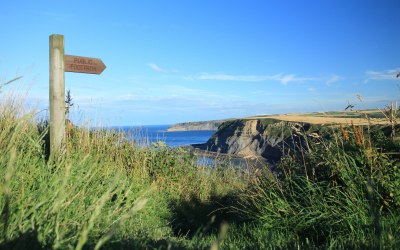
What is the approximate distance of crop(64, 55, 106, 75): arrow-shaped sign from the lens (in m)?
6.06

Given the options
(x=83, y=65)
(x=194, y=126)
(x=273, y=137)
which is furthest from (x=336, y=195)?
(x=194, y=126)

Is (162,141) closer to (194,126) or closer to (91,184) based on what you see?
(91,184)

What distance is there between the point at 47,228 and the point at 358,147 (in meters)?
4.04

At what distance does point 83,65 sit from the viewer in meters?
6.23

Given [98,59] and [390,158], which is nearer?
[390,158]

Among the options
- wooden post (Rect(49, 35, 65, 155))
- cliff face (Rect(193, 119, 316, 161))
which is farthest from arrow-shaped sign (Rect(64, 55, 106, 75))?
cliff face (Rect(193, 119, 316, 161))

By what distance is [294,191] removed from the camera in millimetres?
5004

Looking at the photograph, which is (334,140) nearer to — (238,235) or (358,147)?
(358,147)

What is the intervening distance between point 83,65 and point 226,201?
3735 mm

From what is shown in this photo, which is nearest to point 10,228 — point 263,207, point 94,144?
point 263,207

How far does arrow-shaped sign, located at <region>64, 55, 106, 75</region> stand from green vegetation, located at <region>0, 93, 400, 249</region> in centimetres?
107

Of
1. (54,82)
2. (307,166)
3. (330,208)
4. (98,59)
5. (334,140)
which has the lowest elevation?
(330,208)

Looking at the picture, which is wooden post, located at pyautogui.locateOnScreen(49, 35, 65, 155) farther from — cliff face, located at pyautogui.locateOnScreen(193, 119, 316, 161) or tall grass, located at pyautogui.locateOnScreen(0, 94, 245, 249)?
cliff face, located at pyautogui.locateOnScreen(193, 119, 316, 161)

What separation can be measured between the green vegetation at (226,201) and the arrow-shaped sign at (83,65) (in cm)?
107
